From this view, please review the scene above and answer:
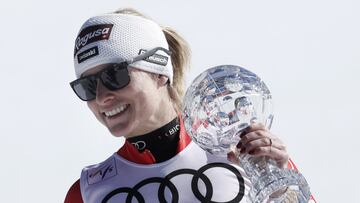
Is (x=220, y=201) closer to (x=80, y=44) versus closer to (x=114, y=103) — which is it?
(x=114, y=103)

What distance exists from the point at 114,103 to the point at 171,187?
75 centimetres

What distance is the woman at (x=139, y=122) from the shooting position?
7.55 m

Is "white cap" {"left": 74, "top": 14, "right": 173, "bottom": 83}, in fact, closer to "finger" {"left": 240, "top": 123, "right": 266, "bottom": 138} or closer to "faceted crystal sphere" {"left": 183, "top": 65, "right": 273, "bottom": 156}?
"faceted crystal sphere" {"left": 183, "top": 65, "right": 273, "bottom": 156}

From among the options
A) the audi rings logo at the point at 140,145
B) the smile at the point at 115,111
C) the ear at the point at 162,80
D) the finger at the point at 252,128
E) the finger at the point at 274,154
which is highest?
the finger at the point at 252,128

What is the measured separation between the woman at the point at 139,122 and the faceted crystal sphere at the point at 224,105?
859 millimetres

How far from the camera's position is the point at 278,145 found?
256 inches

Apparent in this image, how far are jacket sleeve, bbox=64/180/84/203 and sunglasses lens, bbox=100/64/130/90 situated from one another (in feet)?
3.28

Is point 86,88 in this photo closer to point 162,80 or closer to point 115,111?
point 115,111

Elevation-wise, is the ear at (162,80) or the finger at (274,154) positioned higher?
the finger at (274,154)

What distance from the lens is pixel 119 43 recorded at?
7.85 meters

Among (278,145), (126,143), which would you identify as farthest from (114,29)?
(278,145)

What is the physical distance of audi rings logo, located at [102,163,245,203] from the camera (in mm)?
7668

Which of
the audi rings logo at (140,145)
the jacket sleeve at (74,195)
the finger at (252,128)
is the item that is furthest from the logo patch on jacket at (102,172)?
the finger at (252,128)

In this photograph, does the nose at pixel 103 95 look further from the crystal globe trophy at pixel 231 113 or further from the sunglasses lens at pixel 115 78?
the crystal globe trophy at pixel 231 113
